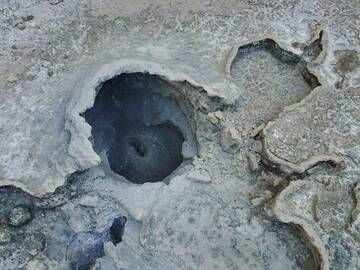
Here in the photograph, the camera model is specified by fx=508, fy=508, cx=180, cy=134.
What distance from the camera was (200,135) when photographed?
132 inches

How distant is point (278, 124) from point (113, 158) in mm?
1294

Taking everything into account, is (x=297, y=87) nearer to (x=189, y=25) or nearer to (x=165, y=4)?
(x=189, y=25)

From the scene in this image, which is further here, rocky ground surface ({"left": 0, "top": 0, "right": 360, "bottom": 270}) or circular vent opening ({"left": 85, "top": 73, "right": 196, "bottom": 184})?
circular vent opening ({"left": 85, "top": 73, "right": 196, "bottom": 184})

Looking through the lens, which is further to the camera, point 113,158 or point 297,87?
point 113,158

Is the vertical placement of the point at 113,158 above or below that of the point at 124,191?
below

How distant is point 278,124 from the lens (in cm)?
326

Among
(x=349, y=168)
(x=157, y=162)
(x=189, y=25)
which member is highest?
(x=189, y=25)

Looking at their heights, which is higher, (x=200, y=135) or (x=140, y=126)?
(x=200, y=135)

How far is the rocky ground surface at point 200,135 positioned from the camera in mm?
2977

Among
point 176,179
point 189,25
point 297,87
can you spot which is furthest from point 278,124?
point 189,25

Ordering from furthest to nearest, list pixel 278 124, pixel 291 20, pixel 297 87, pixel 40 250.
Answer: pixel 291 20, pixel 297 87, pixel 278 124, pixel 40 250

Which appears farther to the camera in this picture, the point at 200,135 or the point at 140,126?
the point at 140,126

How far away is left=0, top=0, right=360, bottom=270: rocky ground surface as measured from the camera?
117 inches

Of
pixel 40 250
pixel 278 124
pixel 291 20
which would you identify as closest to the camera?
pixel 40 250
